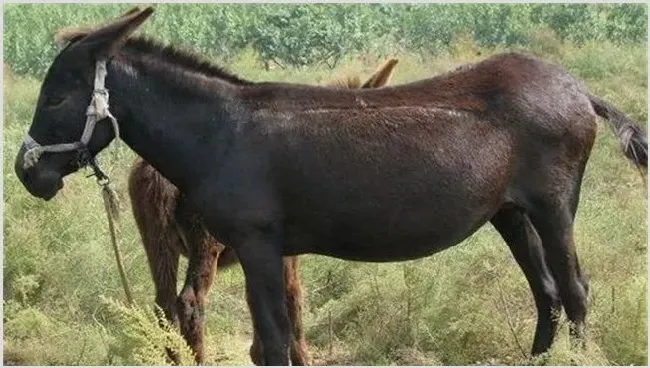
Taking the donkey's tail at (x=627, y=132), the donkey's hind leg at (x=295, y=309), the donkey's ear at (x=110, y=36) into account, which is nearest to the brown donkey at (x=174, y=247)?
the donkey's hind leg at (x=295, y=309)

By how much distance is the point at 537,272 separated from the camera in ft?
20.1

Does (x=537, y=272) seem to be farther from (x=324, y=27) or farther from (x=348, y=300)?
(x=324, y=27)

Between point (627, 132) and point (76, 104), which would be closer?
point (76, 104)

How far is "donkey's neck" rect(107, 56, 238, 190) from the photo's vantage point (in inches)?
205

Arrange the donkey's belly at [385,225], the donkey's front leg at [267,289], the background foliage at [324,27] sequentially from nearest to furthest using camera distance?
the donkey's front leg at [267,289]
the donkey's belly at [385,225]
the background foliage at [324,27]

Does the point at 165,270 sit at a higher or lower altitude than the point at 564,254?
higher

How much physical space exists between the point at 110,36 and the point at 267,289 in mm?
1490

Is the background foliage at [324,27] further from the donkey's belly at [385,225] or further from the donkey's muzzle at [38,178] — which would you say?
the donkey's belly at [385,225]

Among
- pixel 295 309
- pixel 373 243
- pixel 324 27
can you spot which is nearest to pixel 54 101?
pixel 373 243

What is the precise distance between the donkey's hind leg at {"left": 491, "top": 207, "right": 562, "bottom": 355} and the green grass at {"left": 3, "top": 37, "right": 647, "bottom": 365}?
0.35ft

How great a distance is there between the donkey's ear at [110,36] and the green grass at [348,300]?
4.87 ft

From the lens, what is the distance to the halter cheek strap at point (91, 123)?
Answer: 5105mm

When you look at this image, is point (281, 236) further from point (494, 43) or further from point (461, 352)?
point (494, 43)

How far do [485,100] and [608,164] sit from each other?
25.7ft
